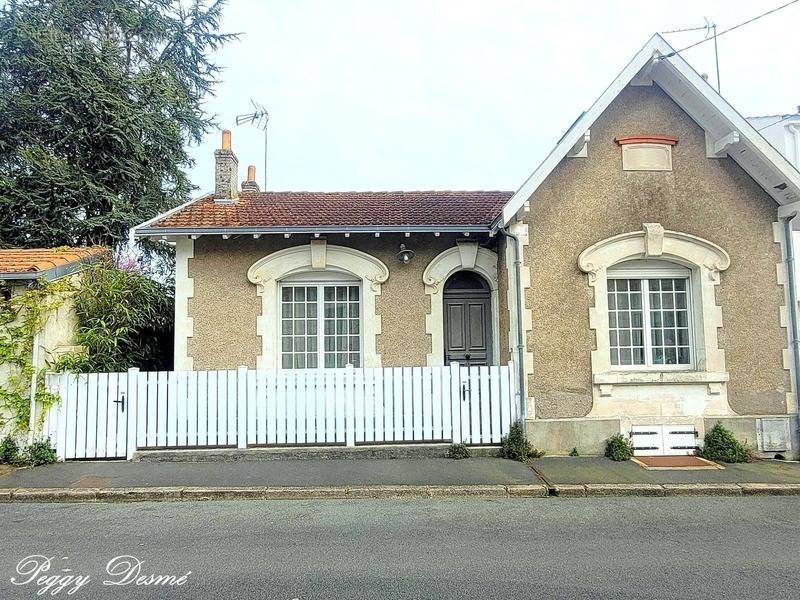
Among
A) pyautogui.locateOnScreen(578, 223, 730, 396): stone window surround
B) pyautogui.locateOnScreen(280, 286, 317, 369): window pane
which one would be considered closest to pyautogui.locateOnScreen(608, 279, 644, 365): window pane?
pyautogui.locateOnScreen(578, 223, 730, 396): stone window surround

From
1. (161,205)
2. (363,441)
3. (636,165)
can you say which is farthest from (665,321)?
(161,205)

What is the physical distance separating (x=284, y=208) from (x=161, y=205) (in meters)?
8.83

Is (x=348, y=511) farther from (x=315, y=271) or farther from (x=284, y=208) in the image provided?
(x=284, y=208)

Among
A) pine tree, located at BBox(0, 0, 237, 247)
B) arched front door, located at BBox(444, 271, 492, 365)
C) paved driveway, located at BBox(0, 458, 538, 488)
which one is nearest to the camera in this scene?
paved driveway, located at BBox(0, 458, 538, 488)

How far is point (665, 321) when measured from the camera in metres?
9.00

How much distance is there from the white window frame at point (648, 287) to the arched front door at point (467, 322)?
213 cm

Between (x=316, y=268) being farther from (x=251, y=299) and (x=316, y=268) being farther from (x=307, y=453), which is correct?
(x=307, y=453)

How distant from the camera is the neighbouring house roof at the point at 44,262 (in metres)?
8.24

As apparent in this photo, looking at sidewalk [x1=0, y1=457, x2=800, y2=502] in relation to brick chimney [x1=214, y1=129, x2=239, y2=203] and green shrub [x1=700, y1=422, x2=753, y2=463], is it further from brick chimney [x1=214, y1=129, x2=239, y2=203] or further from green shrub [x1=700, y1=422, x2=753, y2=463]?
brick chimney [x1=214, y1=129, x2=239, y2=203]

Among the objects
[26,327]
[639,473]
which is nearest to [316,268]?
[26,327]

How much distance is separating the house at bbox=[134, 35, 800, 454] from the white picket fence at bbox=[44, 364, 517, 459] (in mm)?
870

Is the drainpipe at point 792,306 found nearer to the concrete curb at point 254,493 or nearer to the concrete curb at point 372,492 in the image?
the concrete curb at point 372,492

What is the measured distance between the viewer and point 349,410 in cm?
838

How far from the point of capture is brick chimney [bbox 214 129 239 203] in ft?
36.3
